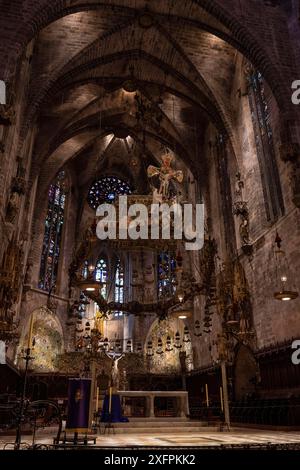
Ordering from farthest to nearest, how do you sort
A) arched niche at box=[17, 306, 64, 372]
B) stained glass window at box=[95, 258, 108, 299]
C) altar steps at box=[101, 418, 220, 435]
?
1. stained glass window at box=[95, 258, 108, 299]
2. arched niche at box=[17, 306, 64, 372]
3. altar steps at box=[101, 418, 220, 435]

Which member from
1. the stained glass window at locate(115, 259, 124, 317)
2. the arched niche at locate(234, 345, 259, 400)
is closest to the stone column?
the arched niche at locate(234, 345, 259, 400)

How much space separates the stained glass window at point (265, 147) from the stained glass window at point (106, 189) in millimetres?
15983

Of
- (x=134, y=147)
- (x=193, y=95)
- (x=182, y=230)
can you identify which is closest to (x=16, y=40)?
(x=182, y=230)

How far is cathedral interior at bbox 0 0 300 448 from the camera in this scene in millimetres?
12828

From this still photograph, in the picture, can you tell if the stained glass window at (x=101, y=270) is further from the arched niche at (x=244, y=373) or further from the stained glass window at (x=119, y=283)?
the arched niche at (x=244, y=373)

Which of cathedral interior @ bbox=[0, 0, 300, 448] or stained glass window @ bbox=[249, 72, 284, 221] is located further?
stained glass window @ bbox=[249, 72, 284, 221]

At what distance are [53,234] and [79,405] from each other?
22.4m

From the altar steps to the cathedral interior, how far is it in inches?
2.2

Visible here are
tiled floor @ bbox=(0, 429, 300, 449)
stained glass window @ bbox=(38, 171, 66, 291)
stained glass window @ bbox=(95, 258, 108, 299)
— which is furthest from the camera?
stained glass window @ bbox=(95, 258, 108, 299)

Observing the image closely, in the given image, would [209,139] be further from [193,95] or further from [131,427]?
[131,427]

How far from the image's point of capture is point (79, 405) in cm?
618

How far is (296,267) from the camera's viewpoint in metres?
13.3

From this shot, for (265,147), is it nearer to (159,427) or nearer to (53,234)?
(159,427)

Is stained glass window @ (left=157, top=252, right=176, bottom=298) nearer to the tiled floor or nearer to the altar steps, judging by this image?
the altar steps
